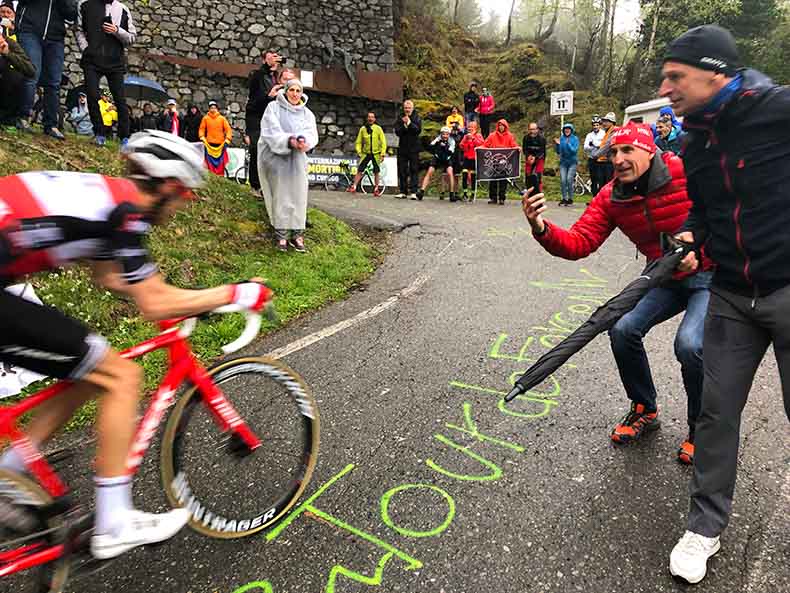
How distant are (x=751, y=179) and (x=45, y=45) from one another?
8.20 m

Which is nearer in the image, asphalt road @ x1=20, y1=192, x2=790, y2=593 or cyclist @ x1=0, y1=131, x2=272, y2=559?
cyclist @ x1=0, y1=131, x2=272, y2=559

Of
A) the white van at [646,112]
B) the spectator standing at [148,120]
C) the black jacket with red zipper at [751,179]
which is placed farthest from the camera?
the white van at [646,112]

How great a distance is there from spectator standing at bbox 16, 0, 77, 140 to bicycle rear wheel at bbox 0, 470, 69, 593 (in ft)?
21.0

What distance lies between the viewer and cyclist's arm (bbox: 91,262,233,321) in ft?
6.90

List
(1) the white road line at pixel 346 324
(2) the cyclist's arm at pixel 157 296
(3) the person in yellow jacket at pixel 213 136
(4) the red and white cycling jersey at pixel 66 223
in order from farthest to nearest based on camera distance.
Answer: (3) the person in yellow jacket at pixel 213 136
(1) the white road line at pixel 346 324
(2) the cyclist's arm at pixel 157 296
(4) the red and white cycling jersey at pixel 66 223

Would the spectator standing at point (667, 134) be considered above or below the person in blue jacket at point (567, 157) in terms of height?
above

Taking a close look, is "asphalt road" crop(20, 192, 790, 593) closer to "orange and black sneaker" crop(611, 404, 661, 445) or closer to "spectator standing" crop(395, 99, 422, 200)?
"orange and black sneaker" crop(611, 404, 661, 445)

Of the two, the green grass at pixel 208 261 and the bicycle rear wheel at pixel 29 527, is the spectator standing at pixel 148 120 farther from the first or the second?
the bicycle rear wheel at pixel 29 527

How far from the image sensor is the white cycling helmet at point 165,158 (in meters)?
2.16

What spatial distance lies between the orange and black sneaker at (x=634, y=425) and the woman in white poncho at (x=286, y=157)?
5072 millimetres

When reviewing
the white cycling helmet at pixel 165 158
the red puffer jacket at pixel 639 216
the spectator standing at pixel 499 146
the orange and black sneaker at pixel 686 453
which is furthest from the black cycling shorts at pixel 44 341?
the spectator standing at pixel 499 146

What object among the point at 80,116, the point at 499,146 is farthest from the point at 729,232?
the point at 80,116

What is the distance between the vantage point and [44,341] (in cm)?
196

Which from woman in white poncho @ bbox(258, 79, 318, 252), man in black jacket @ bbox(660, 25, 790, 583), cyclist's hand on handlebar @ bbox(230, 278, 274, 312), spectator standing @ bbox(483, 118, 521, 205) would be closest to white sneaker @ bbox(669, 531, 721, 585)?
man in black jacket @ bbox(660, 25, 790, 583)
